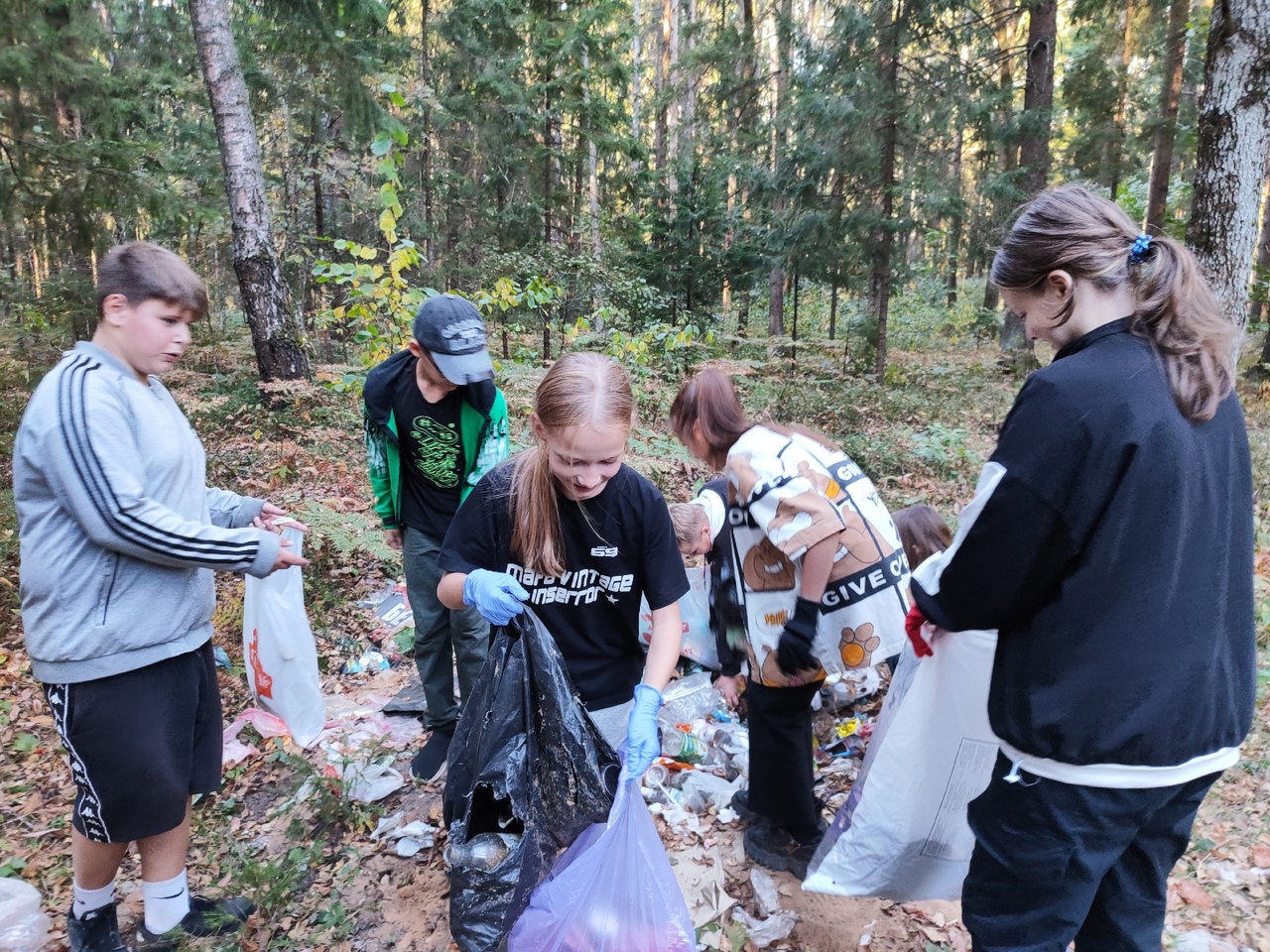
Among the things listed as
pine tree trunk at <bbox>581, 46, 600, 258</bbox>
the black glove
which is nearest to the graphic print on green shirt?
the black glove

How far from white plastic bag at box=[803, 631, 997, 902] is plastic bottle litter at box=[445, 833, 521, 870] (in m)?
0.89

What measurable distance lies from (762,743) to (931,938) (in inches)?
30.0

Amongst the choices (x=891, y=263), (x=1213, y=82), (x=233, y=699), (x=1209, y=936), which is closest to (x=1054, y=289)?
(x=1209, y=936)

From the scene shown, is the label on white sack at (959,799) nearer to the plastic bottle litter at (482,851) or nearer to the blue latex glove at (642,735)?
the blue latex glove at (642,735)

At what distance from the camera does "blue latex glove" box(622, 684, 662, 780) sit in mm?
1777

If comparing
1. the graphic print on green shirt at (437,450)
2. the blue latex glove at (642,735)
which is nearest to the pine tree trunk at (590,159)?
the graphic print on green shirt at (437,450)

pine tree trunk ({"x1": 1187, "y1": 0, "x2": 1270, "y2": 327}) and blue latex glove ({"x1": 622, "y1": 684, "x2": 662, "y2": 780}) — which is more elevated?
pine tree trunk ({"x1": 1187, "y1": 0, "x2": 1270, "y2": 327})

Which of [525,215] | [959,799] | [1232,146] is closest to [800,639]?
[959,799]

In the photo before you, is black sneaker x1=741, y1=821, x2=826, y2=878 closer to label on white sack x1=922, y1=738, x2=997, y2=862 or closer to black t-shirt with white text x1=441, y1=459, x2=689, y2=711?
label on white sack x1=922, y1=738, x2=997, y2=862

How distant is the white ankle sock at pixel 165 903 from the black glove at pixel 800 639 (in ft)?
6.33

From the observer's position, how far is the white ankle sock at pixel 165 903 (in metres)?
2.14

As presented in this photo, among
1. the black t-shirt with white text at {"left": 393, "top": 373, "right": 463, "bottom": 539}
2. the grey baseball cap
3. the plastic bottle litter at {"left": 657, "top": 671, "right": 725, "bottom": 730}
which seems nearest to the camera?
the grey baseball cap

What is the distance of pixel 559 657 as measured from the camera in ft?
6.08

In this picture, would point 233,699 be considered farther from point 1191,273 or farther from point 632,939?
point 1191,273
